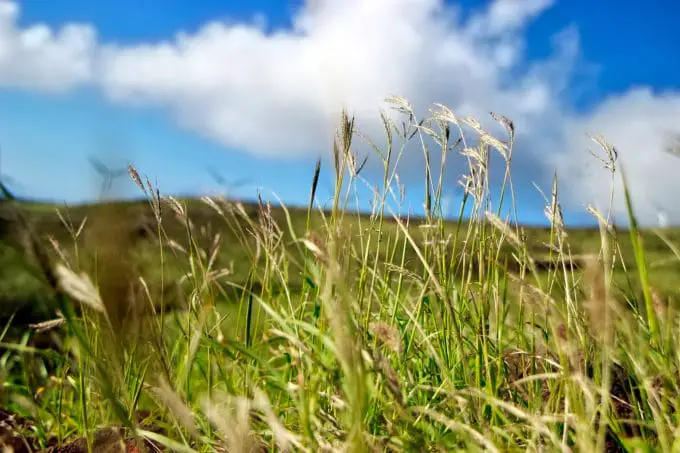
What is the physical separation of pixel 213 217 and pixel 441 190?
22.7 ft

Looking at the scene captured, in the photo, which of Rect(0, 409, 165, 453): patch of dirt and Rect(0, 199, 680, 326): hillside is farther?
Rect(0, 409, 165, 453): patch of dirt

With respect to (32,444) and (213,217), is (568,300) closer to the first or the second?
(32,444)

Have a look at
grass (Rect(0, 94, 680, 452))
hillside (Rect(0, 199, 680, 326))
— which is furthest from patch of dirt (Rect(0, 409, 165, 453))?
hillside (Rect(0, 199, 680, 326))

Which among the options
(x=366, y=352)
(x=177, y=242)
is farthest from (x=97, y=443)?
(x=177, y=242)

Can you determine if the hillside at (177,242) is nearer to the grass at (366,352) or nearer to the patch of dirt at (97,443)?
the grass at (366,352)

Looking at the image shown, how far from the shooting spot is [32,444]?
2076 millimetres

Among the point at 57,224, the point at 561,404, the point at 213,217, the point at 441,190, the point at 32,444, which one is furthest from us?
the point at 213,217

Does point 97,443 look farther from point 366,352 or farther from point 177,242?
point 177,242

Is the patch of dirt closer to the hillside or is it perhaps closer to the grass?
the grass

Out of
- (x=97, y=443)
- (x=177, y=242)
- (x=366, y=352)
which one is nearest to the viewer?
(x=366, y=352)

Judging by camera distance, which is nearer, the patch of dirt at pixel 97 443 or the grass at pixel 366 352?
the grass at pixel 366 352

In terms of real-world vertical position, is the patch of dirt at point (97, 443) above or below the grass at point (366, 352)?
below

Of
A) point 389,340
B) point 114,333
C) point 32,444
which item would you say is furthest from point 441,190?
point 32,444

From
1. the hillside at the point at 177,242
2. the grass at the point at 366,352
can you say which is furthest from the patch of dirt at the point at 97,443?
the hillside at the point at 177,242
